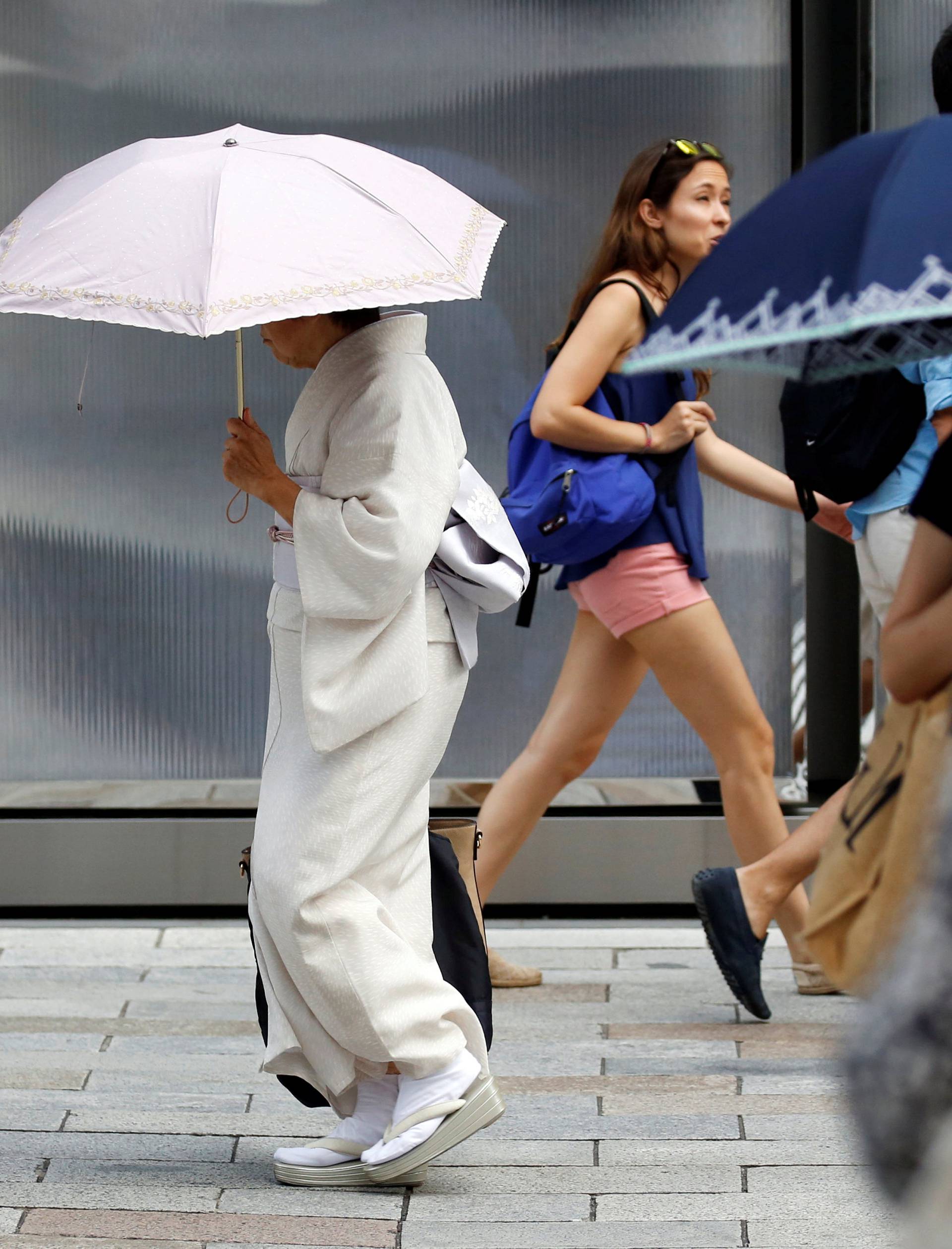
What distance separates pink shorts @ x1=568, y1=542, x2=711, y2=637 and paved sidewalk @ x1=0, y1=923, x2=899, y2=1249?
101 cm

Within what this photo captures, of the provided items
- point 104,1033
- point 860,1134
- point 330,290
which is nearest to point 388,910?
point 330,290

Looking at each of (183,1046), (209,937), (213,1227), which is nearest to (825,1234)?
(213,1227)

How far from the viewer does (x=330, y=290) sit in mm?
2799

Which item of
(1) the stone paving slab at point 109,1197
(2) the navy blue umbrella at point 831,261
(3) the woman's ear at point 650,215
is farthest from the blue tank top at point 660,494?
(2) the navy blue umbrella at point 831,261

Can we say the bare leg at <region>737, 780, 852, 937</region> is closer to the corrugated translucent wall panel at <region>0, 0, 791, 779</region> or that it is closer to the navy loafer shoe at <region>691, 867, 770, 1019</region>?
the navy loafer shoe at <region>691, 867, 770, 1019</region>

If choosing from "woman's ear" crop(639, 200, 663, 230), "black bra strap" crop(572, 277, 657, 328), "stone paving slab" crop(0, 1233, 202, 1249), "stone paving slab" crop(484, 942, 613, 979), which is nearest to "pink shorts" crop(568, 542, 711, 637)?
"black bra strap" crop(572, 277, 657, 328)

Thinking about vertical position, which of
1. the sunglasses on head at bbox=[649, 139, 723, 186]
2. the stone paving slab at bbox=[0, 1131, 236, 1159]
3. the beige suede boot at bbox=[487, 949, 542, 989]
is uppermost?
the sunglasses on head at bbox=[649, 139, 723, 186]

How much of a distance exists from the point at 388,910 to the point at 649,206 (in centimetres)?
211

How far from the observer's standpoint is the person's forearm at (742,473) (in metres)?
4.62

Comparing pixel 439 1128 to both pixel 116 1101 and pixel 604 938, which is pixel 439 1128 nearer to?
pixel 116 1101

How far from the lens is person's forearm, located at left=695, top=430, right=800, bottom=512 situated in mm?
4621

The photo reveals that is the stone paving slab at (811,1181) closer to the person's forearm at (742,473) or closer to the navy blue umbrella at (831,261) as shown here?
the navy blue umbrella at (831,261)

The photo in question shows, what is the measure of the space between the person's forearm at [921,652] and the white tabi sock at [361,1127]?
177 centimetres

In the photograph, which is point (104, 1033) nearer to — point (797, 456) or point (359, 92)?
point (797, 456)
